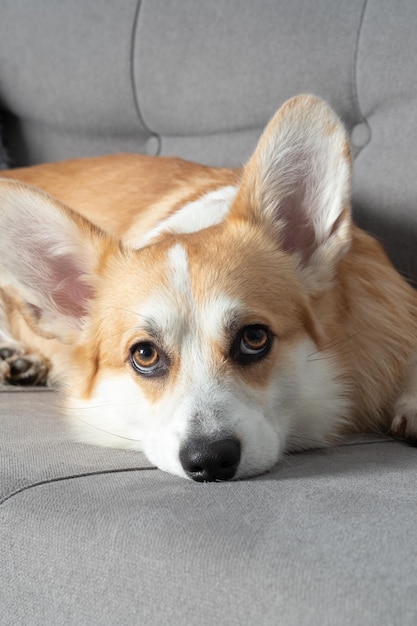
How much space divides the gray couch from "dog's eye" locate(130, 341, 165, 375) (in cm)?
16

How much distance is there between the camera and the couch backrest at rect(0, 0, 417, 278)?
2.04 metres

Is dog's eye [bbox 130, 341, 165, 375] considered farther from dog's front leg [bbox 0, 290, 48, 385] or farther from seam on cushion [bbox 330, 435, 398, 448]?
dog's front leg [bbox 0, 290, 48, 385]

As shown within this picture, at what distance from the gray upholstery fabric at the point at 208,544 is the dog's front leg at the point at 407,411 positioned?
0.14 meters

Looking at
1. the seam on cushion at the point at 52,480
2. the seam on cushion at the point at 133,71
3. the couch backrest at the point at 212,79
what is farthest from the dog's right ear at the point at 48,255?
the seam on cushion at the point at 133,71

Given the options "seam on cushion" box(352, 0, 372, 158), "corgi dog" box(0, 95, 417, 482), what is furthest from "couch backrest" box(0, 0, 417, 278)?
"corgi dog" box(0, 95, 417, 482)

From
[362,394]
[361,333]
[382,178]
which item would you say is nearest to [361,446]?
[362,394]

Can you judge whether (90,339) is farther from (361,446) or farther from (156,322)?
(361,446)

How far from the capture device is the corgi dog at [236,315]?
54.4 inches

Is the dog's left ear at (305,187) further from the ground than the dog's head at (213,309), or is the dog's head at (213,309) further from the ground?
the dog's left ear at (305,187)

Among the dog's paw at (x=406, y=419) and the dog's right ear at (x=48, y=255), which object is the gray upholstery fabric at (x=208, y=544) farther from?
the dog's right ear at (x=48, y=255)

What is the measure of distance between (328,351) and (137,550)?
0.60m

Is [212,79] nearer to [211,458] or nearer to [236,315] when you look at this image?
[236,315]

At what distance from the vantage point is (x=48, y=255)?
170 cm

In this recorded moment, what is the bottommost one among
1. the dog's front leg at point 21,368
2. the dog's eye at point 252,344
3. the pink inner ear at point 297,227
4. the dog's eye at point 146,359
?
the dog's front leg at point 21,368
